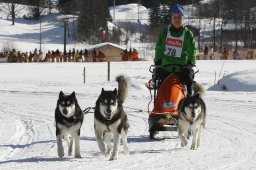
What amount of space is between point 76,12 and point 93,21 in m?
11.7

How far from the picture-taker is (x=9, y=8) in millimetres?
84312

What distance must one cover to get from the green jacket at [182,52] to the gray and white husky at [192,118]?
0.91 m

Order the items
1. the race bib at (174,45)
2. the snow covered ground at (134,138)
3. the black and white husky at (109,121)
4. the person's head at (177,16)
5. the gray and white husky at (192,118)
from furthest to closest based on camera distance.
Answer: the race bib at (174,45)
the person's head at (177,16)
the gray and white husky at (192,118)
the black and white husky at (109,121)
the snow covered ground at (134,138)

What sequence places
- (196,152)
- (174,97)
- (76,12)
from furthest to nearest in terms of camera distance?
(76,12), (174,97), (196,152)

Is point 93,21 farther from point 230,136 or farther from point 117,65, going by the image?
point 230,136

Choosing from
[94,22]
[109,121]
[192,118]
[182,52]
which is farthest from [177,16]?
[94,22]

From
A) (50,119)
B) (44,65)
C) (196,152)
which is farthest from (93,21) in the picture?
(196,152)

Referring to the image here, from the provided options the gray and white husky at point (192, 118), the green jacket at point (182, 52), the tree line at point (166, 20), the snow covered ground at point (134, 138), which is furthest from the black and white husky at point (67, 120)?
the tree line at point (166, 20)

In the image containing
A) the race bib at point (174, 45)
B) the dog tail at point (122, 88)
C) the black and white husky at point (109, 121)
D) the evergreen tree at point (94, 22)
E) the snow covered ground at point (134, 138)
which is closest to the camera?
the snow covered ground at point (134, 138)

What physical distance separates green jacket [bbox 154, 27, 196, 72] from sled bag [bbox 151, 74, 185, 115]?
27 centimetres

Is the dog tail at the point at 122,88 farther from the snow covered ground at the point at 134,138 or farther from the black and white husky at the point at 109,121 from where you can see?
the snow covered ground at the point at 134,138

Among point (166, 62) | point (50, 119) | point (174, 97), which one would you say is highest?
point (166, 62)

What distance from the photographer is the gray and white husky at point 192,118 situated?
23.4ft

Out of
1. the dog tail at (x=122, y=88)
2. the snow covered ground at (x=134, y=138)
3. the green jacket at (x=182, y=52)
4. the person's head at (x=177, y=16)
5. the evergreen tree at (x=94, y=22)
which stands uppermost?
the evergreen tree at (x=94, y=22)
